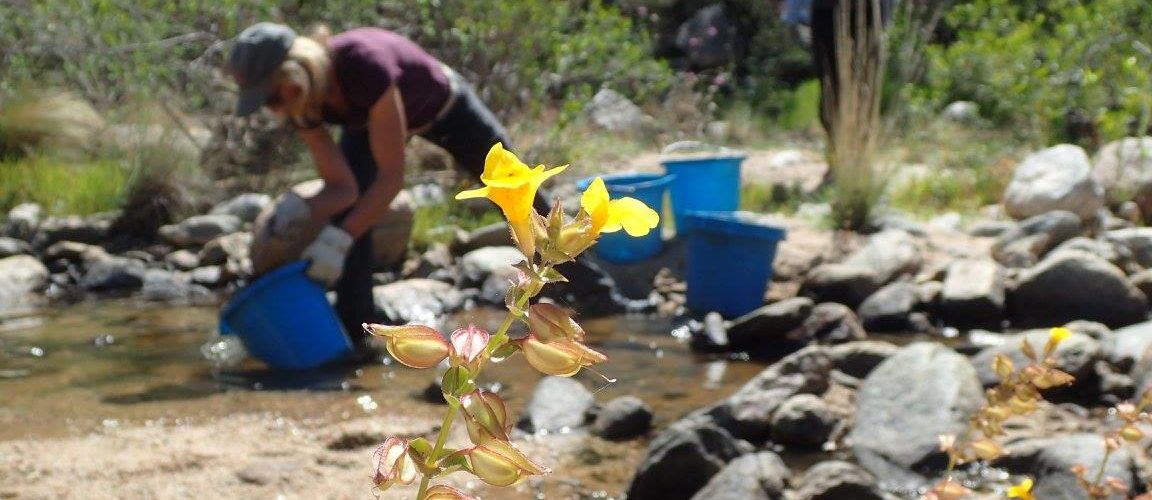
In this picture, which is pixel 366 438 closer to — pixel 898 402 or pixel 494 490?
pixel 494 490

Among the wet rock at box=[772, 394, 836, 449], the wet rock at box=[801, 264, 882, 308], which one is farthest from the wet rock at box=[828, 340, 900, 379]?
the wet rock at box=[801, 264, 882, 308]

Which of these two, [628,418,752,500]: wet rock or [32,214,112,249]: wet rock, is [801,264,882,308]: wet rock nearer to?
[628,418,752,500]: wet rock

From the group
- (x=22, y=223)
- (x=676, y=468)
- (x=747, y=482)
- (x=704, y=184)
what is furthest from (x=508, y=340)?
(x=22, y=223)

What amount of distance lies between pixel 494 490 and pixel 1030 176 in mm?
4809

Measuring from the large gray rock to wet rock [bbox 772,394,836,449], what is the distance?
11.2 feet

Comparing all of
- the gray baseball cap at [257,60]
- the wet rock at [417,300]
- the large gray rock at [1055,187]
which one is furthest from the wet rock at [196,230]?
the large gray rock at [1055,187]

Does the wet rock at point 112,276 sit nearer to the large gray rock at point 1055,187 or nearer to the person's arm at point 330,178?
the person's arm at point 330,178

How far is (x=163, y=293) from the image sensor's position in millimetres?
6848

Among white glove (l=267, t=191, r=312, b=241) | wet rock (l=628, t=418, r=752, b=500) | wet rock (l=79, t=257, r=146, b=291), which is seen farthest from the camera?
wet rock (l=79, t=257, r=146, b=291)

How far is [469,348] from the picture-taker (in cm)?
87

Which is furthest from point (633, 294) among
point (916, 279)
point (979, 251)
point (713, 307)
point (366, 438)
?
point (366, 438)

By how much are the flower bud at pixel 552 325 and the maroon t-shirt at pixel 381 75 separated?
3828 millimetres

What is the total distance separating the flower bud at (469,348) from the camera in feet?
2.82

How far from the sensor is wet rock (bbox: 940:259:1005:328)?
5902 mm
